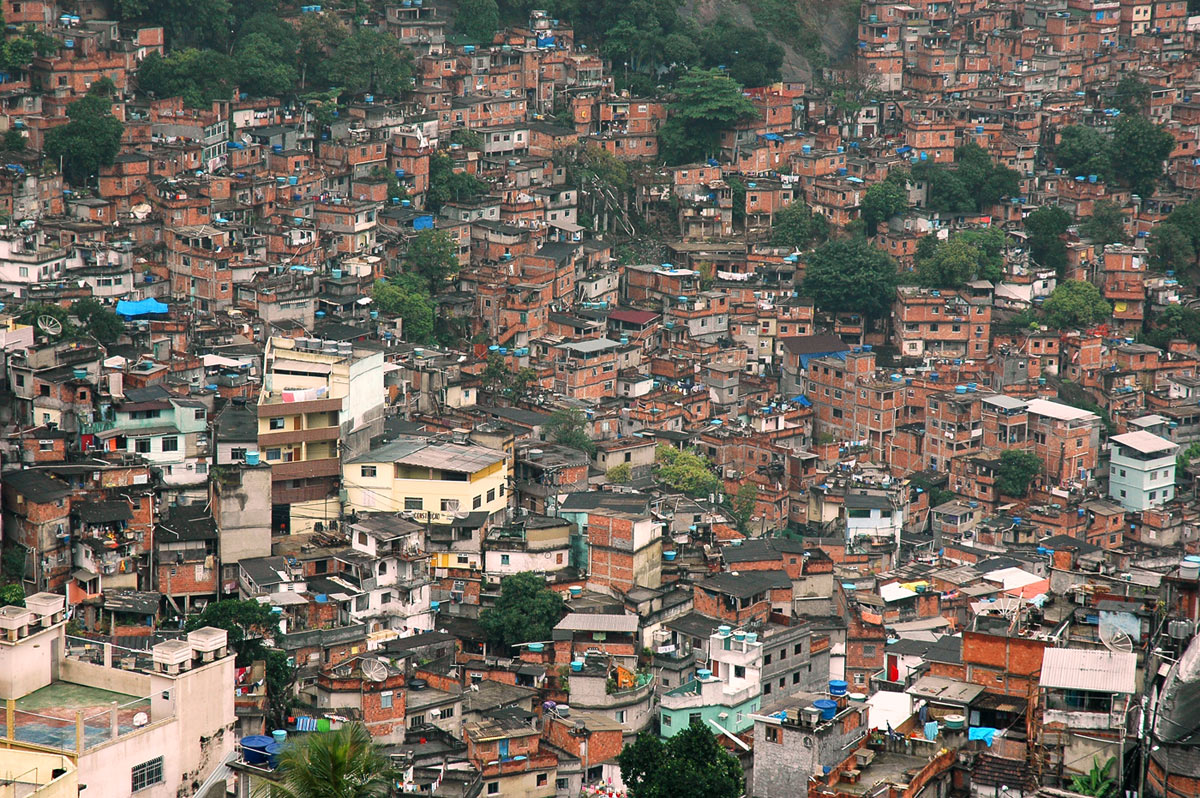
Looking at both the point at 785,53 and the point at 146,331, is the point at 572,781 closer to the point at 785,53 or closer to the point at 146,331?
the point at 146,331

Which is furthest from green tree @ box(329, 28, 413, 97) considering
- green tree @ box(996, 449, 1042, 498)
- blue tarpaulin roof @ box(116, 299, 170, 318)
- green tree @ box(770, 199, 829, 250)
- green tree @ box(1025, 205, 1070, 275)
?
green tree @ box(996, 449, 1042, 498)

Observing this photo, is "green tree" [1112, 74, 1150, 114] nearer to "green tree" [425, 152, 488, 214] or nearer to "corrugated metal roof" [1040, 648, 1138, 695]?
"green tree" [425, 152, 488, 214]

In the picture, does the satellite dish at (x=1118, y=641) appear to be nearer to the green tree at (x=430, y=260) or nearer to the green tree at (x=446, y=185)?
the green tree at (x=430, y=260)

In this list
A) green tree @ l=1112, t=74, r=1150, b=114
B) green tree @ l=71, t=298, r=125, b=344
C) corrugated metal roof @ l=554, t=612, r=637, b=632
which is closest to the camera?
corrugated metal roof @ l=554, t=612, r=637, b=632

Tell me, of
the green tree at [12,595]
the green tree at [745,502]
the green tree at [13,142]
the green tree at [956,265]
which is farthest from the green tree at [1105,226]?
the green tree at [12,595]

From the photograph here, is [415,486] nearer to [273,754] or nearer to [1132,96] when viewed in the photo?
[273,754]
